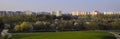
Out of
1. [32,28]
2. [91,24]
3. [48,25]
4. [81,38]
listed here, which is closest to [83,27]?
[91,24]

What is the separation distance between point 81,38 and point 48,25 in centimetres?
1566

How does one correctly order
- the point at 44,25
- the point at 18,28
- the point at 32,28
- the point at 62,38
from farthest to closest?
the point at 44,25 → the point at 32,28 → the point at 18,28 → the point at 62,38

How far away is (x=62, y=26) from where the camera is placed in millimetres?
30656

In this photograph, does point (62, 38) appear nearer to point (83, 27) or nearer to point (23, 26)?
point (23, 26)

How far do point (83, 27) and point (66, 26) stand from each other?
6.31 feet

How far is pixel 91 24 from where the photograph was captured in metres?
31.6

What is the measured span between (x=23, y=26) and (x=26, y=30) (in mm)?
775

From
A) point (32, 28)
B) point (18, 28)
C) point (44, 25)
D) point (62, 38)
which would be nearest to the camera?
point (62, 38)

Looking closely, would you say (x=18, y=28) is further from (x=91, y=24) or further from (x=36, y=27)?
(x=91, y=24)

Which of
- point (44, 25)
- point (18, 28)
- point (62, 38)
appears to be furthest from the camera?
point (44, 25)

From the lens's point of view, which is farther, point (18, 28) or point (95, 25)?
point (95, 25)

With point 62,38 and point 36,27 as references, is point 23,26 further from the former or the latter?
point 62,38

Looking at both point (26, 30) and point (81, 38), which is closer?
point (81, 38)

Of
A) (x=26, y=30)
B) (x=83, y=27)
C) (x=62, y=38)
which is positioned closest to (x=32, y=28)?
(x=26, y=30)
